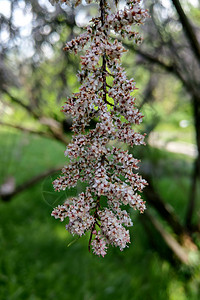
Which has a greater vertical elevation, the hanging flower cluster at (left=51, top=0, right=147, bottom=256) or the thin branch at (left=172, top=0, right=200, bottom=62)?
the thin branch at (left=172, top=0, right=200, bottom=62)

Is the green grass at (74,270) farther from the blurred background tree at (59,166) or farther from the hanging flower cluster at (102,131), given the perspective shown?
the hanging flower cluster at (102,131)

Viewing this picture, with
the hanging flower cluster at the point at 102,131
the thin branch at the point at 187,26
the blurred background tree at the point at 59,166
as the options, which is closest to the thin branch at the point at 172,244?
the blurred background tree at the point at 59,166

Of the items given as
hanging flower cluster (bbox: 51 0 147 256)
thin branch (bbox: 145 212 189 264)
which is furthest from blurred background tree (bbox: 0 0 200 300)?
hanging flower cluster (bbox: 51 0 147 256)

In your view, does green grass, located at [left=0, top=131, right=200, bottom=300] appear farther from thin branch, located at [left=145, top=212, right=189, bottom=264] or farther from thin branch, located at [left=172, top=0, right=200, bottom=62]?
thin branch, located at [left=172, top=0, right=200, bottom=62]

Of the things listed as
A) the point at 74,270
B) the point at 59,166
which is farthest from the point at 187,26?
the point at 74,270

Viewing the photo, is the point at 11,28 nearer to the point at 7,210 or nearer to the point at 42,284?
the point at 42,284

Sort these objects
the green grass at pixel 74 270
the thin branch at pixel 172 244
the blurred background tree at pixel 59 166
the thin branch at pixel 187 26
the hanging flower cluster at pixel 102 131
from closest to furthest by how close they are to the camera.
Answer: the hanging flower cluster at pixel 102 131
the thin branch at pixel 187 26
the blurred background tree at pixel 59 166
the green grass at pixel 74 270
the thin branch at pixel 172 244

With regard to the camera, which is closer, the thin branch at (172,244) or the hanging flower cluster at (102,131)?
the hanging flower cluster at (102,131)

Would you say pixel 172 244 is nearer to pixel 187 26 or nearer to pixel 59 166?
pixel 59 166

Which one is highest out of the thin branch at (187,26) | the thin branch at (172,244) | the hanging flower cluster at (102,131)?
the thin branch at (187,26)

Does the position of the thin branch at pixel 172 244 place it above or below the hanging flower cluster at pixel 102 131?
below
